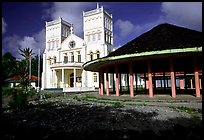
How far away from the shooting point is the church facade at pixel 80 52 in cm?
4162

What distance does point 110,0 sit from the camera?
4000 mm

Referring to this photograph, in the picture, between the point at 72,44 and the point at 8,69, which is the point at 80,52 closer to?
the point at 72,44

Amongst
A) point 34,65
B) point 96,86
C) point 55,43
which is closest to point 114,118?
point 96,86

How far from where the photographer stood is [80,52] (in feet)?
145

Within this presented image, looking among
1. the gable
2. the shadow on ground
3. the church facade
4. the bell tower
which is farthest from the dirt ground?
the gable

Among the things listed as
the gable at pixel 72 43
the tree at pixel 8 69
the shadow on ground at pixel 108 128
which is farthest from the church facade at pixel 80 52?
the shadow on ground at pixel 108 128

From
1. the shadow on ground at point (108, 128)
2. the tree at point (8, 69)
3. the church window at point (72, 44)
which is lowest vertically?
the shadow on ground at point (108, 128)

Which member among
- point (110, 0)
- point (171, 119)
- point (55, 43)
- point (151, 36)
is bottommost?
point (171, 119)

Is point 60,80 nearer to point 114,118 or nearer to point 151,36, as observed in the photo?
point 151,36

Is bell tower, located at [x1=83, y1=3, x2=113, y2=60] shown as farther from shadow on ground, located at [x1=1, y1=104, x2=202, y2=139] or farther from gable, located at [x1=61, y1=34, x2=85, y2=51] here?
shadow on ground, located at [x1=1, y1=104, x2=202, y2=139]

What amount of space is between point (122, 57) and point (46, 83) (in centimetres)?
3505

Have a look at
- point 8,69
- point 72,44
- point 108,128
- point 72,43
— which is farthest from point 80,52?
point 108,128

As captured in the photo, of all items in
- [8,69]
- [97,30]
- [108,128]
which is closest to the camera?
[108,128]

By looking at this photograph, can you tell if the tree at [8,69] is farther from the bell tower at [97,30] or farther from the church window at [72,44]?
the church window at [72,44]
